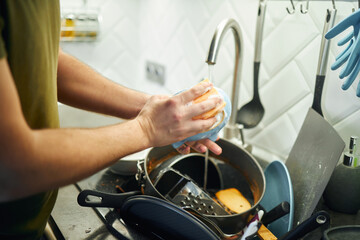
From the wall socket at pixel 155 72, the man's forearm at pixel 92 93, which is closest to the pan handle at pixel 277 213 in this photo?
the man's forearm at pixel 92 93

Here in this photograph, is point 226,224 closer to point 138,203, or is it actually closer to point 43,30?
point 138,203

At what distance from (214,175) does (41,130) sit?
0.57 metres

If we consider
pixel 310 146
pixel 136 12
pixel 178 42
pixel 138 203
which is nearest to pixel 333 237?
pixel 310 146

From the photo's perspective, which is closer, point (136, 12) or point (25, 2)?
point (25, 2)

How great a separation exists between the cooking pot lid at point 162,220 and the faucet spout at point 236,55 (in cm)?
37

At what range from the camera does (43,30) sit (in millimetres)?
615

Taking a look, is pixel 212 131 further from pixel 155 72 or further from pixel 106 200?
pixel 155 72

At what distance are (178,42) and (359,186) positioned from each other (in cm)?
90

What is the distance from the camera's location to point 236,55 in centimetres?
108

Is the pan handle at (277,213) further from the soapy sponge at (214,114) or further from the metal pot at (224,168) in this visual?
the soapy sponge at (214,114)

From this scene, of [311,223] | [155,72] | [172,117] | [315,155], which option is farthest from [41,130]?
[155,72]

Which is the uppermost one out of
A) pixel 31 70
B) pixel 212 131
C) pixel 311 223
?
pixel 31 70

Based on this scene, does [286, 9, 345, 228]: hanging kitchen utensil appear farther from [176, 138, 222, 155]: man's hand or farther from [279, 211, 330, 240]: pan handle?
[176, 138, 222, 155]: man's hand

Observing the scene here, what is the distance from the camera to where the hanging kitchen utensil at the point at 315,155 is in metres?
0.80
